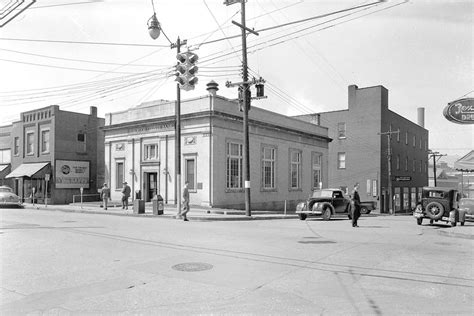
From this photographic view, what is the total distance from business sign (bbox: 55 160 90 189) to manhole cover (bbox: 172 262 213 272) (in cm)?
2998

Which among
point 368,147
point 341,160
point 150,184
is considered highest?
point 368,147

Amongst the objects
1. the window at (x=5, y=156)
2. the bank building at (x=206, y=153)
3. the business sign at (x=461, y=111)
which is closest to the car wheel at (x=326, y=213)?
the bank building at (x=206, y=153)

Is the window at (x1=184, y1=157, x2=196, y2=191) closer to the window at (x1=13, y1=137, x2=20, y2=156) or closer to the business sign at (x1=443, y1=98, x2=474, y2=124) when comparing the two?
the business sign at (x1=443, y1=98, x2=474, y2=124)

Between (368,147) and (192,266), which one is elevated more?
(368,147)

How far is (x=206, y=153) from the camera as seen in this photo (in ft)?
88.7

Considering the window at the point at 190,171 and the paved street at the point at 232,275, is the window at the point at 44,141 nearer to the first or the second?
the window at the point at 190,171

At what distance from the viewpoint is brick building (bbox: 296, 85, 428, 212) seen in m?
49.2

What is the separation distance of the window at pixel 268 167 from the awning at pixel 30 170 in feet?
58.9

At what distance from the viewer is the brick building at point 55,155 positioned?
1384 inches

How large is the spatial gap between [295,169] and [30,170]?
22474 millimetres

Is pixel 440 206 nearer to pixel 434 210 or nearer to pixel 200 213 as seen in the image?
pixel 434 210

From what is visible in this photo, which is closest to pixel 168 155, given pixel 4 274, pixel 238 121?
pixel 238 121

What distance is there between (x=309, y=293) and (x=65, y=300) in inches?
138

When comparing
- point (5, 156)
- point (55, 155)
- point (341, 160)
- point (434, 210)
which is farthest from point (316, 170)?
point (5, 156)
